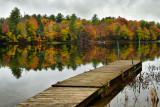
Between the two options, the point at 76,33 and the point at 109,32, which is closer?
the point at 76,33

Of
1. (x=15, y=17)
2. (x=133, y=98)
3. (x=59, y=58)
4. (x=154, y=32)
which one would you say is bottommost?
(x=133, y=98)

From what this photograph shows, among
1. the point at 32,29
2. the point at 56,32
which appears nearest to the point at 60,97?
the point at 32,29

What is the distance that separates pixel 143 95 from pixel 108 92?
5.33ft

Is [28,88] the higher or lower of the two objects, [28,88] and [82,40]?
the lower

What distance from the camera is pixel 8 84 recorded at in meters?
13.7

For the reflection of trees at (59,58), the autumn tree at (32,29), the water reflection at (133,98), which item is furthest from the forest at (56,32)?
the water reflection at (133,98)

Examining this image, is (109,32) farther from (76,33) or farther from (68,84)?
(68,84)

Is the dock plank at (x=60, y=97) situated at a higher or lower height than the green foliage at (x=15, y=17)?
lower

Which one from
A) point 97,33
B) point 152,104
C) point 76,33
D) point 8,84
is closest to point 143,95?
point 152,104

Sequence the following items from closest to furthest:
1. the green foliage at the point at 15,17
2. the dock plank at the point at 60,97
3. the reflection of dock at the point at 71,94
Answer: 1. the dock plank at the point at 60,97
2. the reflection of dock at the point at 71,94
3. the green foliage at the point at 15,17

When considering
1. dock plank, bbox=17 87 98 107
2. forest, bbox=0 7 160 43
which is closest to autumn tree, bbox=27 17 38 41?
forest, bbox=0 7 160 43

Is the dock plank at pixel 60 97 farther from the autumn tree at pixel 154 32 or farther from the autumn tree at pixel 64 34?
the autumn tree at pixel 154 32

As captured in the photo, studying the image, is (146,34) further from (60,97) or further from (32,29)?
(60,97)

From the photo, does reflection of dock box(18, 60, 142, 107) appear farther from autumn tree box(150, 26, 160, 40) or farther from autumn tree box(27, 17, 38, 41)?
autumn tree box(150, 26, 160, 40)
